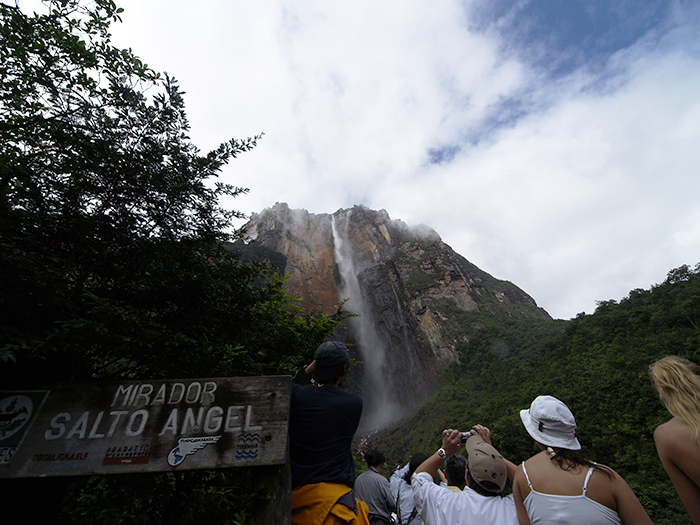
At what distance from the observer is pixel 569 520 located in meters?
1.64

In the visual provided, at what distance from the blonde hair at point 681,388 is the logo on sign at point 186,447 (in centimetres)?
246

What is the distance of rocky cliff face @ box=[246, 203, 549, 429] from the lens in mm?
41938

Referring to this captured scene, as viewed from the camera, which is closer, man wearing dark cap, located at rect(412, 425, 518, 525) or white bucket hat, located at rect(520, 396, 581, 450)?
white bucket hat, located at rect(520, 396, 581, 450)

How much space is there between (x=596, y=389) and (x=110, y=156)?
2240 centimetres

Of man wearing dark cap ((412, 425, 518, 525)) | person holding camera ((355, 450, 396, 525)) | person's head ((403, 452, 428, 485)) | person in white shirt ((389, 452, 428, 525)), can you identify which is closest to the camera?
man wearing dark cap ((412, 425, 518, 525))

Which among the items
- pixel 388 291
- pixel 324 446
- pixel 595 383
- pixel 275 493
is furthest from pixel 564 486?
pixel 388 291

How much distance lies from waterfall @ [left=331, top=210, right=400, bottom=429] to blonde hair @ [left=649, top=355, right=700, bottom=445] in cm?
2879

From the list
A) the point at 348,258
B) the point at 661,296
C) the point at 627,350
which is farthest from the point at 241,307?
the point at 348,258

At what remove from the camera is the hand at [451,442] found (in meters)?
2.34

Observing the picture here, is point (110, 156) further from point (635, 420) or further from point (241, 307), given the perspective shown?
point (635, 420)

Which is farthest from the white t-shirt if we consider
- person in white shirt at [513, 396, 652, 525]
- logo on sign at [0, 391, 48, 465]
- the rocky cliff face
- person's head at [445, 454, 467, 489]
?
the rocky cliff face

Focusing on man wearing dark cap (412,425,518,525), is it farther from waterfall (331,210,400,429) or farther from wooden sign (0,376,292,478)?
waterfall (331,210,400,429)

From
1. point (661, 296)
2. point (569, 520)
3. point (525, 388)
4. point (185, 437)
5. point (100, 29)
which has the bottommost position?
point (569, 520)


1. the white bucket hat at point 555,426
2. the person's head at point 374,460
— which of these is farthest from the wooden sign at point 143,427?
the person's head at point 374,460
